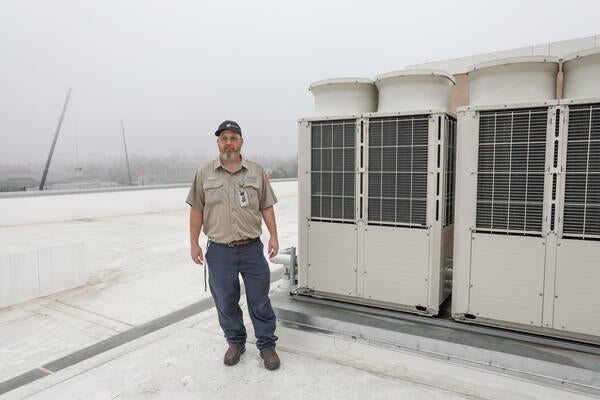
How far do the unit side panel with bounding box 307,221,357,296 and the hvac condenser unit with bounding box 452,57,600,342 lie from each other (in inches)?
29.8

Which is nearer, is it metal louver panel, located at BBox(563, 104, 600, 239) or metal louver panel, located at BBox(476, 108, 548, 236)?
metal louver panel, located at BBox(563, 104, 600, 239)

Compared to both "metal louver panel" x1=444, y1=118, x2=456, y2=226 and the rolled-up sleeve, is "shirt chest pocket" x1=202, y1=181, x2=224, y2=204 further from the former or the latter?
"metal louver panel" x1=444, y1=118, x2=456, y2=226

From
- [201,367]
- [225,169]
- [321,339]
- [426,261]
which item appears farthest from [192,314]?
[426,261]

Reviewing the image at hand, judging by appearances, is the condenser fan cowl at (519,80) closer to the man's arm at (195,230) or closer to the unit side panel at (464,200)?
the unit side panel at (464,200)

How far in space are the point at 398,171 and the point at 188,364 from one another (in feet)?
6.40

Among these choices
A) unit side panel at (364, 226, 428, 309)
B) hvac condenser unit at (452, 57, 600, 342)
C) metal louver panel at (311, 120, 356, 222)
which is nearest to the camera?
hvac condenser unit at (452, 57, 600, 342)

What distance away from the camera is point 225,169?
260 centimetres

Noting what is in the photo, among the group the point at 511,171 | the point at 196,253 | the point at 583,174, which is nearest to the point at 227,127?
the point at 196,253

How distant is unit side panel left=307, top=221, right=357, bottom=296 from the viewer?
309 cm

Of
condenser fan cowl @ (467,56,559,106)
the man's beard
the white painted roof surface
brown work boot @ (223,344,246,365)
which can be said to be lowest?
the white painted roof surface

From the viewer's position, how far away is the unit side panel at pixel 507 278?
8.28 ft

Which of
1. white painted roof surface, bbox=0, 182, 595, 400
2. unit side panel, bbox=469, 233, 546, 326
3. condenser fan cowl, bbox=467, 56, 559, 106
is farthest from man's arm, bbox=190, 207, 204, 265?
condenser fan cowl, bbox=467, 56, 559, 106

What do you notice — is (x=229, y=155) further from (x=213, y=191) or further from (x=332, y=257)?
(x=332, y=257)

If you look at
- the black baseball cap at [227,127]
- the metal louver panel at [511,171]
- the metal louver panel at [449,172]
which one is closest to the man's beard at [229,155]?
the black baseball cap at [227,127]
